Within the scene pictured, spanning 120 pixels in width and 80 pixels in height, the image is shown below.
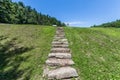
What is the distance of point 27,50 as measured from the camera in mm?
15195

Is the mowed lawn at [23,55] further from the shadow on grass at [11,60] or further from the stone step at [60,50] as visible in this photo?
the stone step at [60,50]

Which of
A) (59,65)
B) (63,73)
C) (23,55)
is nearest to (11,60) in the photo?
(23,55)

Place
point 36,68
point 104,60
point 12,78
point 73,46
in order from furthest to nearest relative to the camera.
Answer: point 73,46 → point 104,60 → point 36,68 → point 12,78

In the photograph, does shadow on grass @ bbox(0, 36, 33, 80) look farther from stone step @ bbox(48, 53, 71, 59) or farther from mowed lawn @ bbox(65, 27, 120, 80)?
mowed lawn @ bbox(65, 27, 120, 80)

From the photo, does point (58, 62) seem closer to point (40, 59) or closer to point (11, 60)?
point (40, 59)

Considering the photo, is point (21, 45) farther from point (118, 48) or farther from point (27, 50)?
point (118, 48)

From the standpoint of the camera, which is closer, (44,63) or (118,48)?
(44,63)

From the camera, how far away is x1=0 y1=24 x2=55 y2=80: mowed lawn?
1102 centimetres

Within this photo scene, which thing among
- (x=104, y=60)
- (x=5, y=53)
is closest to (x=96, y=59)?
(x=104, y=60)

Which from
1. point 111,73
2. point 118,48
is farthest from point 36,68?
point 118,48

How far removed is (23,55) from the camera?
46.2ft

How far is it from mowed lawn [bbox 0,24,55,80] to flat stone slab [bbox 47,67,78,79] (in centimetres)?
56

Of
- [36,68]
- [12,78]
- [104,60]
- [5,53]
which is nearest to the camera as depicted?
[12,78]

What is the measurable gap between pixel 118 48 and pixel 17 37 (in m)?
8.29
